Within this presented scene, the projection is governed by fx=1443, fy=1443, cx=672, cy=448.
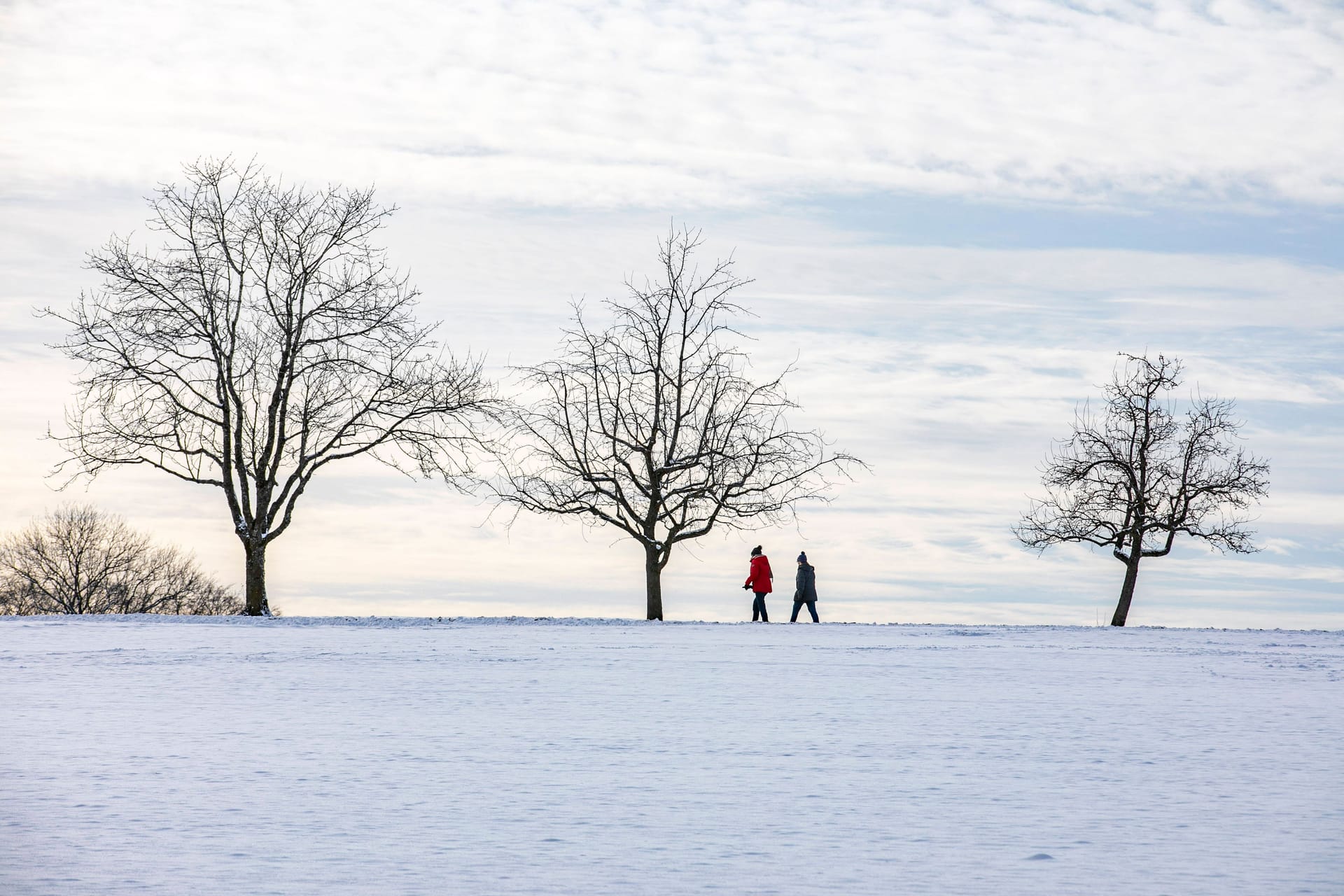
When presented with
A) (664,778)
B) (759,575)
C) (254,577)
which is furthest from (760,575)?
(664,778)

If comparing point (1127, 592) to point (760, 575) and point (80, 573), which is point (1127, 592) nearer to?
point (760, 575)

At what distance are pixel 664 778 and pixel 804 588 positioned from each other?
84.2 ft

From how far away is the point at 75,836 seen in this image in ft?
23.3

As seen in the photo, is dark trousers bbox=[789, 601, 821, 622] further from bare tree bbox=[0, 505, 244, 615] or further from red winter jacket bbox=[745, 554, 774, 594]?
bare tree bbox=[0, 505, 244, 615]

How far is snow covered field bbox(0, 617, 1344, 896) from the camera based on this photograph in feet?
21.3

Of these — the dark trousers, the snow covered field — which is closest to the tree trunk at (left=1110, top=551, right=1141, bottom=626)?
the dark trousers

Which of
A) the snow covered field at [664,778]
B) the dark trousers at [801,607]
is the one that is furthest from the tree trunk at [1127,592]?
the snow covered field at [664,778]

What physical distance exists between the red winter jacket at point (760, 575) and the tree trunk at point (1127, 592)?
1152 cm

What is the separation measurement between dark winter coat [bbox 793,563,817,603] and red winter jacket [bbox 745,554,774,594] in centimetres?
109

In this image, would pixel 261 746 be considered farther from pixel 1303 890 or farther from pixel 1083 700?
pixel 1083 700

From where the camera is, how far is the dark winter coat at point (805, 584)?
34438mm

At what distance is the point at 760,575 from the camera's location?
3359 cm

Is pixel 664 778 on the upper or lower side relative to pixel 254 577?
lower

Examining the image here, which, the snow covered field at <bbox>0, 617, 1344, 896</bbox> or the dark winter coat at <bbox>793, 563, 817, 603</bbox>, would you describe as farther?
the dark winter coat at <bbox>793, 563, 817, 603</bbox>
